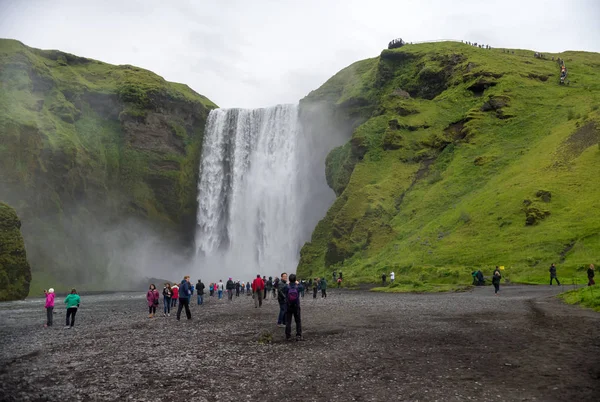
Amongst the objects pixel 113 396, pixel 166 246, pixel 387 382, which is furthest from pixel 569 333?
pixel 166 246

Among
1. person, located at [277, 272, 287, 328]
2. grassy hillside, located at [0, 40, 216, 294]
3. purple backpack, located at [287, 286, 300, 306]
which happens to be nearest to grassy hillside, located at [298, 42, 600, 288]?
person, located at [277, 272, 287, 328]

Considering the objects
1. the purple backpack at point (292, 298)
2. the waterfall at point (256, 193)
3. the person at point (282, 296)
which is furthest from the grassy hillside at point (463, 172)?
the purple backpack at point (292, 298)

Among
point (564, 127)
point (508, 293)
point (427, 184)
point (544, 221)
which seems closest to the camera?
point (508, 293)

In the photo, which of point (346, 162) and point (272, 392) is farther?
point (346, 162)

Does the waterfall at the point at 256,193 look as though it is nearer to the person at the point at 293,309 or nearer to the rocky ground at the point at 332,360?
the rocky ground at the point at 332,360

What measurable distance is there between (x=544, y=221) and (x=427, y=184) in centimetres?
2051

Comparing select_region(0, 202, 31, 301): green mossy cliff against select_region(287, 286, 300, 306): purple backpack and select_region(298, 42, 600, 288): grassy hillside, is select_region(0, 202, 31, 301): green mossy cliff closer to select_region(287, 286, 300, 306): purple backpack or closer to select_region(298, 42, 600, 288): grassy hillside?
select_region(298, 42, 600, 288): grassy hillside

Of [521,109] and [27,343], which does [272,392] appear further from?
[521,109]

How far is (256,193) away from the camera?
290ft

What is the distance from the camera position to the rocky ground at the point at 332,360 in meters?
9.55

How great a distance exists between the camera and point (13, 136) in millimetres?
72125

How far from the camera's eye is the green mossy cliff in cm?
5219

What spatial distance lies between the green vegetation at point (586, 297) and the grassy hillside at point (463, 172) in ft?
33.1

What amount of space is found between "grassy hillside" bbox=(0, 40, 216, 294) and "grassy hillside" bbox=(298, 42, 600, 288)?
35.1m
